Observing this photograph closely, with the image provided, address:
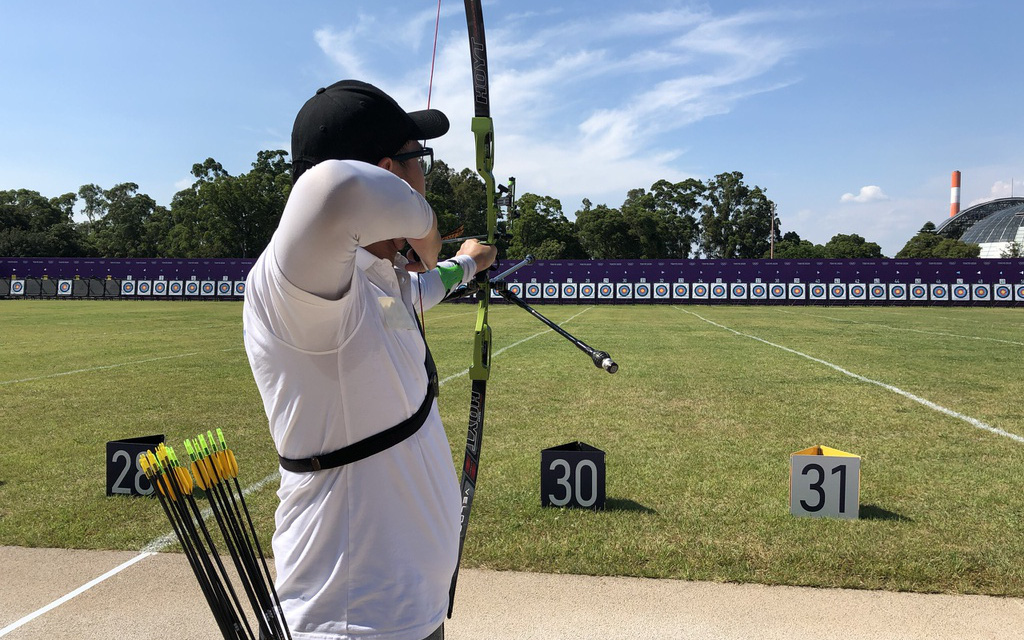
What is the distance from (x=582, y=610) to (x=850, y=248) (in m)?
74.8

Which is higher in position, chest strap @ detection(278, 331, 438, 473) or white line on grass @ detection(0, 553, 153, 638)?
chest strap @ detection(278, 331, 438, 473)

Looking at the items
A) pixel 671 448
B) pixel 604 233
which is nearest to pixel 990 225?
pixel 604 233

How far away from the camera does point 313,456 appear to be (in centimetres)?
123

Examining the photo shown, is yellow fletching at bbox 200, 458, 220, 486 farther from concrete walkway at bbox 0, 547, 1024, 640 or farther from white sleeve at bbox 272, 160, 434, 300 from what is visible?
concrete walkway at bbox 0, 547, 1024, 640

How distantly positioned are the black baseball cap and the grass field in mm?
2584

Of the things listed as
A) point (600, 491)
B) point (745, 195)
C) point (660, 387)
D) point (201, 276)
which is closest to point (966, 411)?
point (660, 387)

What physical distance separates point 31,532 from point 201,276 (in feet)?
119

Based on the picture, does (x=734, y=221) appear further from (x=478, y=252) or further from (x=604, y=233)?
(x=478, y=252)

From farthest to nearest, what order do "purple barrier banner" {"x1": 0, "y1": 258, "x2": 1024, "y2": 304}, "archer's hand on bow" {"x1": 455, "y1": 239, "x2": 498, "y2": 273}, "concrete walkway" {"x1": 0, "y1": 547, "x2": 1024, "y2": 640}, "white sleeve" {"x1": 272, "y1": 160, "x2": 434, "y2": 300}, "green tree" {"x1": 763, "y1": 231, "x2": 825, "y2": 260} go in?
"green tree" {"x1": 763, "y1": 231, "x2": 825, "y2": 260}, "purple barrier banner" {"x1": 0, "y1": 258, "x2": 1024, "y2": 304}, "concrete walkway" {"x1": 0, "y1": 547, "x2": 1024, "y2": 640}, "archer's hand on bow" {"x1": 455, "y1": 239, "x2": 498, "y2": 273}, "white sleeve" {"x1": 272, "y1": 160, "x2": 434, "y2": 300}

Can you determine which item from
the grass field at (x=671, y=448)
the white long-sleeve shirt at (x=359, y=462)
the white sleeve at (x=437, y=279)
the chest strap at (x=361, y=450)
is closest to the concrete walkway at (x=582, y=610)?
the grass field at (x=671, y=448)

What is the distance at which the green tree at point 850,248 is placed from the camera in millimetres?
69562

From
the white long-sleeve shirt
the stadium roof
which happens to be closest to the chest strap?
the white long-sleeve shirt

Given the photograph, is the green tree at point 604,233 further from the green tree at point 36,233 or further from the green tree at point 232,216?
the green tree at point 36,233

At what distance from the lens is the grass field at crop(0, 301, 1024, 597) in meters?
3.46
